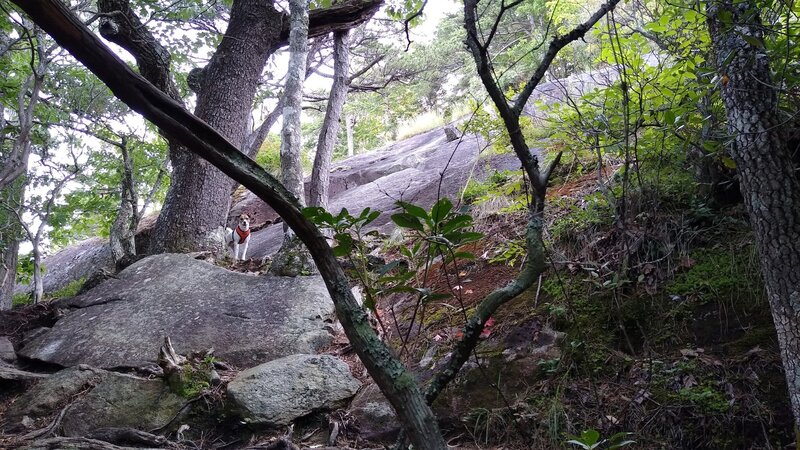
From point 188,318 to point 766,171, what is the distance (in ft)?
15.1

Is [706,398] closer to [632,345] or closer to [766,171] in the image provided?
[632,345]

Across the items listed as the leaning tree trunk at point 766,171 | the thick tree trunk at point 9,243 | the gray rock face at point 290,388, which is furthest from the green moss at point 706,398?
the thick tree trunk at point 9,243

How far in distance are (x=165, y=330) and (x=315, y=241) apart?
374cm

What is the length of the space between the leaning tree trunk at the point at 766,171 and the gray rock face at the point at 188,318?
338cm

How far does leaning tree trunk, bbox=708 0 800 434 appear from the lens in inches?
78.0

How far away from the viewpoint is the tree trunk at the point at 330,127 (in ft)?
23.2

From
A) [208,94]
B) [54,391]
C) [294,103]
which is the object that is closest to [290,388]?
[54,391]

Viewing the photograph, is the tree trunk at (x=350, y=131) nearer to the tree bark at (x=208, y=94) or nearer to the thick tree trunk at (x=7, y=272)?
the thick tree trunk at (x=7, y=272)

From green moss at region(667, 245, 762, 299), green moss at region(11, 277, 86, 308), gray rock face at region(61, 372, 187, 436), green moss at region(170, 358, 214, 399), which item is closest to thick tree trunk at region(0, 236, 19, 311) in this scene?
green moss at region(11, 277, 86, 308)

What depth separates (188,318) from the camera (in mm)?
4711

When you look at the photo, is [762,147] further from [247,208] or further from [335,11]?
[247,208]

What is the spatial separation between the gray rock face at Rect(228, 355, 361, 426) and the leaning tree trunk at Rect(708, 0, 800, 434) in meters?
2.59

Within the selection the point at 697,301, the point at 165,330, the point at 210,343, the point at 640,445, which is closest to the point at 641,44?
the point at 697,301

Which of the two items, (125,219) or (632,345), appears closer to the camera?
(632,345)
